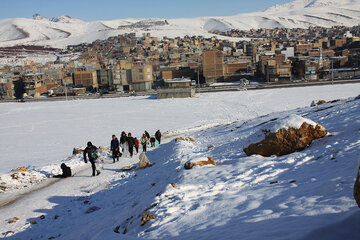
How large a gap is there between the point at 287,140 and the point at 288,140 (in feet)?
0.09

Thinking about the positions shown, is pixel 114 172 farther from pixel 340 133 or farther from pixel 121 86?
pixel 121 86

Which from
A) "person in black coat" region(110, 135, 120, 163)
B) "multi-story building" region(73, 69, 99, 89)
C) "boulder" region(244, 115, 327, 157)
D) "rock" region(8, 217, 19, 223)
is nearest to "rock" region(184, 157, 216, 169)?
"boulder" region(244, 115, 327, 157)

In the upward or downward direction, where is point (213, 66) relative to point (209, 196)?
upward

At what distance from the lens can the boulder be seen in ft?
27.4

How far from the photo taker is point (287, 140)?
27.6ft

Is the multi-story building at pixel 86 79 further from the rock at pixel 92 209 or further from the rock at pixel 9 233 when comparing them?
the rock at pixel 9 233

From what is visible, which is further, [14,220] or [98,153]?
[98,153]

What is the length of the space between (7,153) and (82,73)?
54139mm

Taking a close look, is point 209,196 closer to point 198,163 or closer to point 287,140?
point 198,163

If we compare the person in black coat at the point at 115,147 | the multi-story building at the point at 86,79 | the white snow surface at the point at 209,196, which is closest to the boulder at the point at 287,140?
the white snow surface at the point at 209,196

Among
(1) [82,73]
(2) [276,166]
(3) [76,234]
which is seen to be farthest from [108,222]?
(1) [82,73]

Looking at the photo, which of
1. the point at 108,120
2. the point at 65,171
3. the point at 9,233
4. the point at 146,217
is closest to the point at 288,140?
the point at 146,217

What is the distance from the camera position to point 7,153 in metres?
21.4

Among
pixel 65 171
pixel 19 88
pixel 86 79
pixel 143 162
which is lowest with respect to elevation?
pixel 65 171
